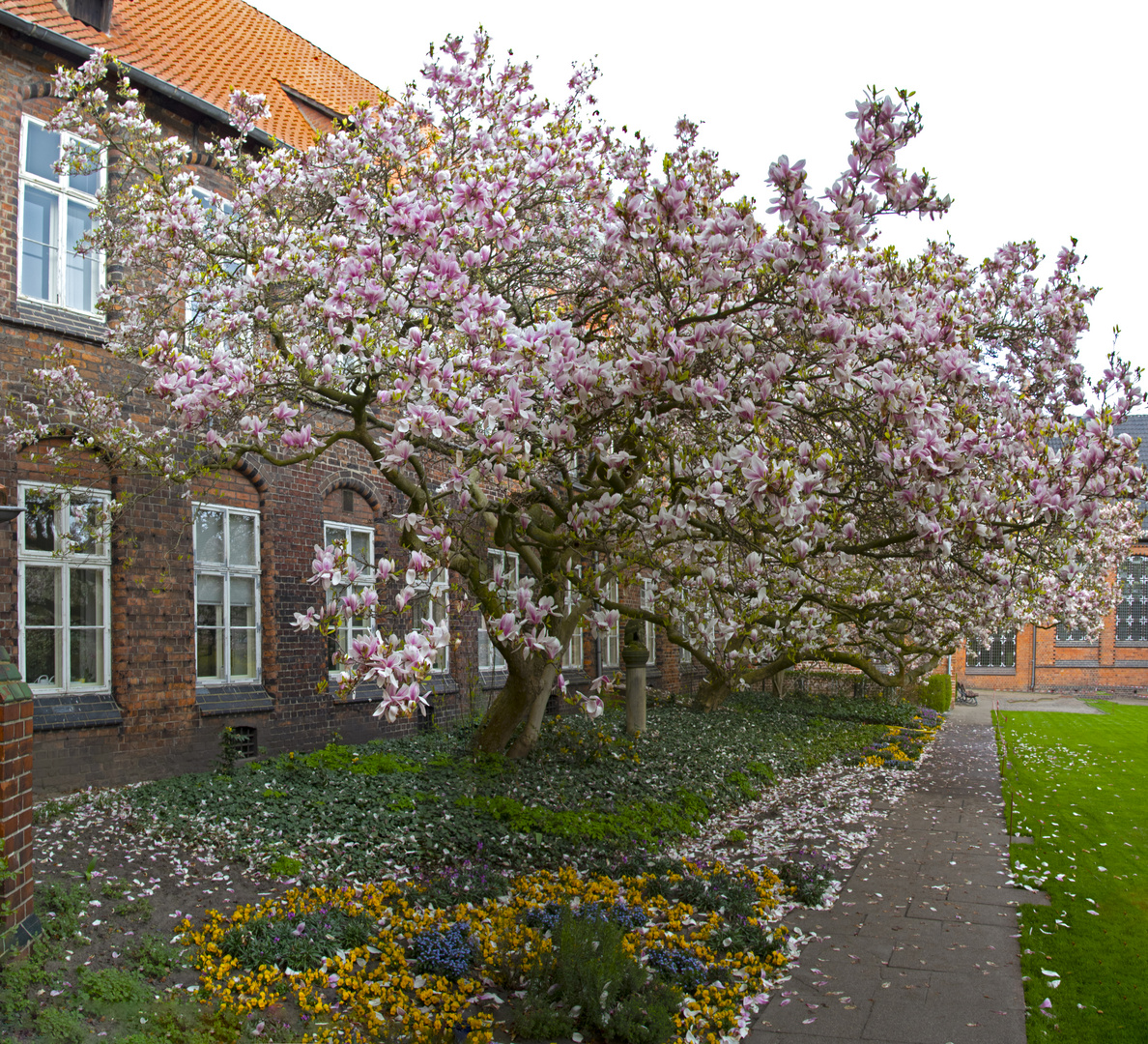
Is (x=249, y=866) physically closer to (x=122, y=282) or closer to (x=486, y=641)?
(x=122, y=282)

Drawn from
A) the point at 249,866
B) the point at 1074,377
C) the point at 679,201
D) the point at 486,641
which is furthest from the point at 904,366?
the point at 486,641

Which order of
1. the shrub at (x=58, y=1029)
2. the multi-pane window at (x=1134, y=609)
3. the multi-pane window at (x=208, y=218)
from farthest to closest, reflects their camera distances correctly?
1. the multi-pane window at (x=1134, y=609)
2. the multi-pane window at (x=208, y=218)
3. the shrub at (x=58, y=1029)

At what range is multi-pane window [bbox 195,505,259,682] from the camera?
1064cm

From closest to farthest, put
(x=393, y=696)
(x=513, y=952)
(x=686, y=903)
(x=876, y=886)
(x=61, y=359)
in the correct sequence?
(x=393, y=696)
(x=513, y=952)
(x=686, y=903)
(x=876, y=886)
(x=61, y=359)

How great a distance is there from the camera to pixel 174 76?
10.9m

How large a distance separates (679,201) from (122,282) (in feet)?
21.2

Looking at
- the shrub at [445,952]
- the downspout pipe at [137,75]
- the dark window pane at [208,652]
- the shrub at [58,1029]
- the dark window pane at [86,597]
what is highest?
the downspout pipe at [137,75]

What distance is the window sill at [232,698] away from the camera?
10.3 meters

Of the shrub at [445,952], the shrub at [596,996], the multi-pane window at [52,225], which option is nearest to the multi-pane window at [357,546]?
the multi-pane window at [52,225]

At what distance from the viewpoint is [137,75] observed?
9742 mm

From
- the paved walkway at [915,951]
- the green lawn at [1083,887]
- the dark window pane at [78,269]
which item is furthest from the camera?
the dark window pane at [78,269]

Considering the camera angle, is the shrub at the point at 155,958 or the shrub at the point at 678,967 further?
the shrub at the point at 678,967

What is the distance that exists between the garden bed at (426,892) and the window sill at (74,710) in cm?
91

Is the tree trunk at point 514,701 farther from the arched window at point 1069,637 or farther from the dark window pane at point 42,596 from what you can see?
the arched window at point 1069,637
